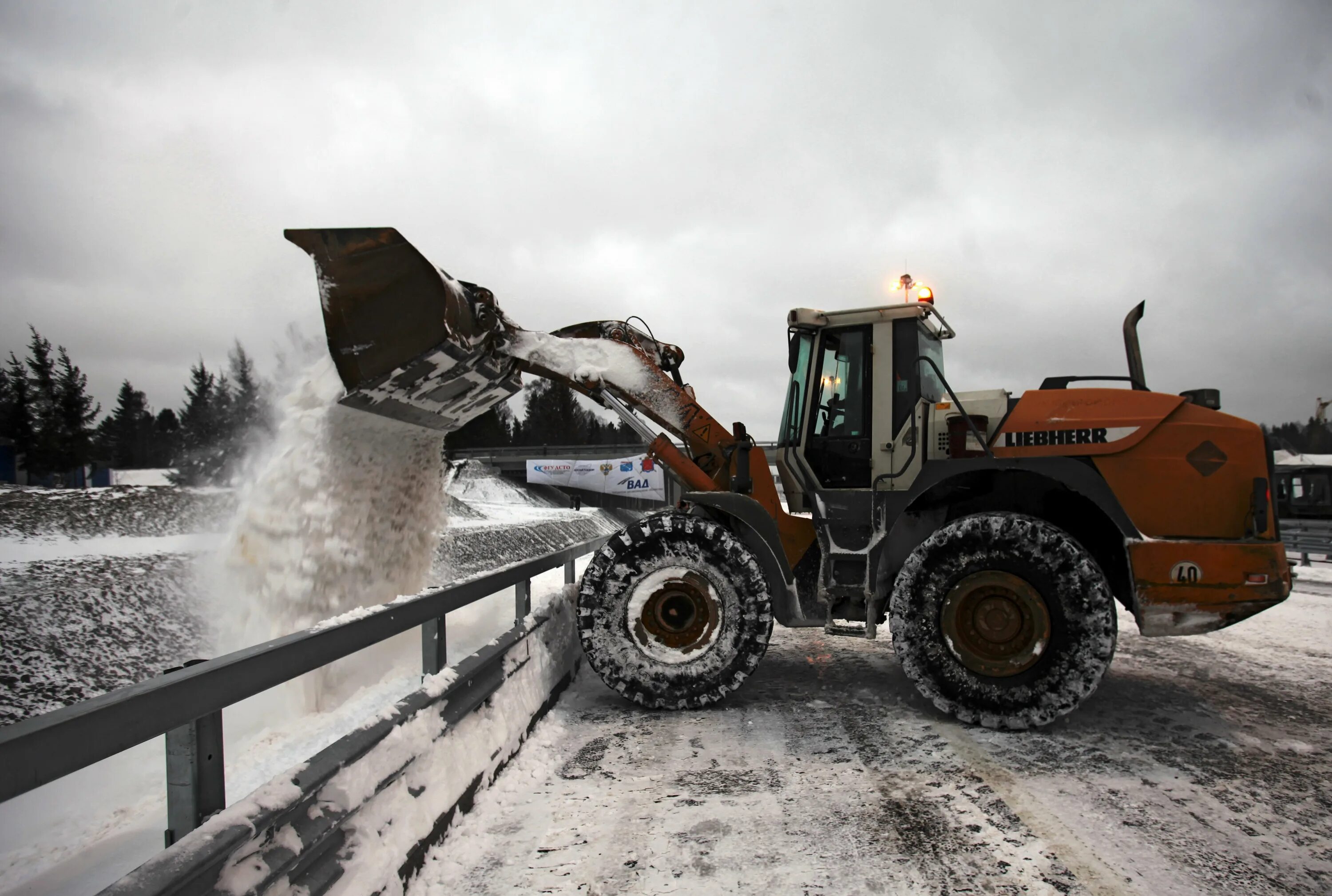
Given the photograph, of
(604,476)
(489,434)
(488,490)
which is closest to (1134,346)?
(604,476)

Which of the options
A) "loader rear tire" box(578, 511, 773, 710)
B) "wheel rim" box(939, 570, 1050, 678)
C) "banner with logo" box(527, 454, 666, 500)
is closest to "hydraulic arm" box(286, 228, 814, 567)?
"loader rear tire" box(578, 511, 773, 710)

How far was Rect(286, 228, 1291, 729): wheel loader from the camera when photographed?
13.1ft

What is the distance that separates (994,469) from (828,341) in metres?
1.37

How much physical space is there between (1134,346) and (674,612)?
329 centimetres

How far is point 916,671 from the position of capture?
13.6ft

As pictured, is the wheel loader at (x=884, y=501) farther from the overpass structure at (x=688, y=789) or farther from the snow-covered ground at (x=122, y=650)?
the snow-covered ground at (x=122, y=650)

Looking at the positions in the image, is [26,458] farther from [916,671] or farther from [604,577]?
[916,671]

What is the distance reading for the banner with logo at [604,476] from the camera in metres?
28.2

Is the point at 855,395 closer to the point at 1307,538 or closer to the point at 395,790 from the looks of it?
the point at 395,790

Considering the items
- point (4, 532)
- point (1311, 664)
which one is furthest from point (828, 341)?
point (4, 532)

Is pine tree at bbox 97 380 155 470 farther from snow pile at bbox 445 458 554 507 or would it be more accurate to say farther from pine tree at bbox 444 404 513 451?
pine tree at bbox 444 404 513 451

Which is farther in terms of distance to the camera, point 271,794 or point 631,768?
point 631,768

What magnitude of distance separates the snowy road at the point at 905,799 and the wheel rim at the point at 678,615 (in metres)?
0.40

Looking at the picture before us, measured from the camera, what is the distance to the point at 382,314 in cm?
448
